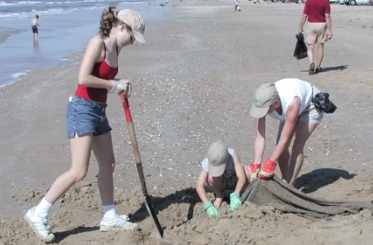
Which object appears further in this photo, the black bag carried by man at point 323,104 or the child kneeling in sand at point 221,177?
the black bag carried by man at point 323,104

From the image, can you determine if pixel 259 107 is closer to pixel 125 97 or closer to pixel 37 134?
pixel 125 97

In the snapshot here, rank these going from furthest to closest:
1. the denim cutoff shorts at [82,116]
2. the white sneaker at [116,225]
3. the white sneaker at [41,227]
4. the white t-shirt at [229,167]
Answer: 1. the white t-shirt at [229,167]
2. the white sneaker at [116,225]
3. the white sneaker at [41,227]
4. the denim cutoff shorts at [82,116]

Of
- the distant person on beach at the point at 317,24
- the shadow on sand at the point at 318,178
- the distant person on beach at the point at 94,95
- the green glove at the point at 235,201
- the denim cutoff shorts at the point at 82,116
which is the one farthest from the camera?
the distant person on beach at the point at 317,24

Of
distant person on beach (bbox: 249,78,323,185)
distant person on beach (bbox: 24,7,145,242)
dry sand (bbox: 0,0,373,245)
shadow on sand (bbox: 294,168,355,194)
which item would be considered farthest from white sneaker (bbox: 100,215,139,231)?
shadow on sand (bbox: 294,168,355,194)

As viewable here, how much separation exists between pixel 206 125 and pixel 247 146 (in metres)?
1.13

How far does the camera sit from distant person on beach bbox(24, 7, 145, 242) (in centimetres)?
431

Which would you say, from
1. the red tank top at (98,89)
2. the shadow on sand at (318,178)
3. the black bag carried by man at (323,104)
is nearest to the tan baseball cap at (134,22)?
the red tank top at (98,89)

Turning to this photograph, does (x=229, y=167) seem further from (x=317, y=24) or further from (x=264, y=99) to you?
(x=317, y=24)

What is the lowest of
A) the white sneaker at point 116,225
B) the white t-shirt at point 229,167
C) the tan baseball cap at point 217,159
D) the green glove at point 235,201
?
the white sneaker at point 116,225

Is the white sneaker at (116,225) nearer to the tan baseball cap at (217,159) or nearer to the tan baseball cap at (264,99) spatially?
the tan baseball cap at (217,159)

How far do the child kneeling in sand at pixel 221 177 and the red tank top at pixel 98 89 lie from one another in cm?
109

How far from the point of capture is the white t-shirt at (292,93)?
16.4 ft

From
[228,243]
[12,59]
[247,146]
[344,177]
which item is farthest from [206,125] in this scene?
[12,59]

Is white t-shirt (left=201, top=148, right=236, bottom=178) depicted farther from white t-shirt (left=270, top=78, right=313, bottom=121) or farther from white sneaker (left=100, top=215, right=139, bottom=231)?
white sneaker (left=100, top=215, right=139, bottom=231)
